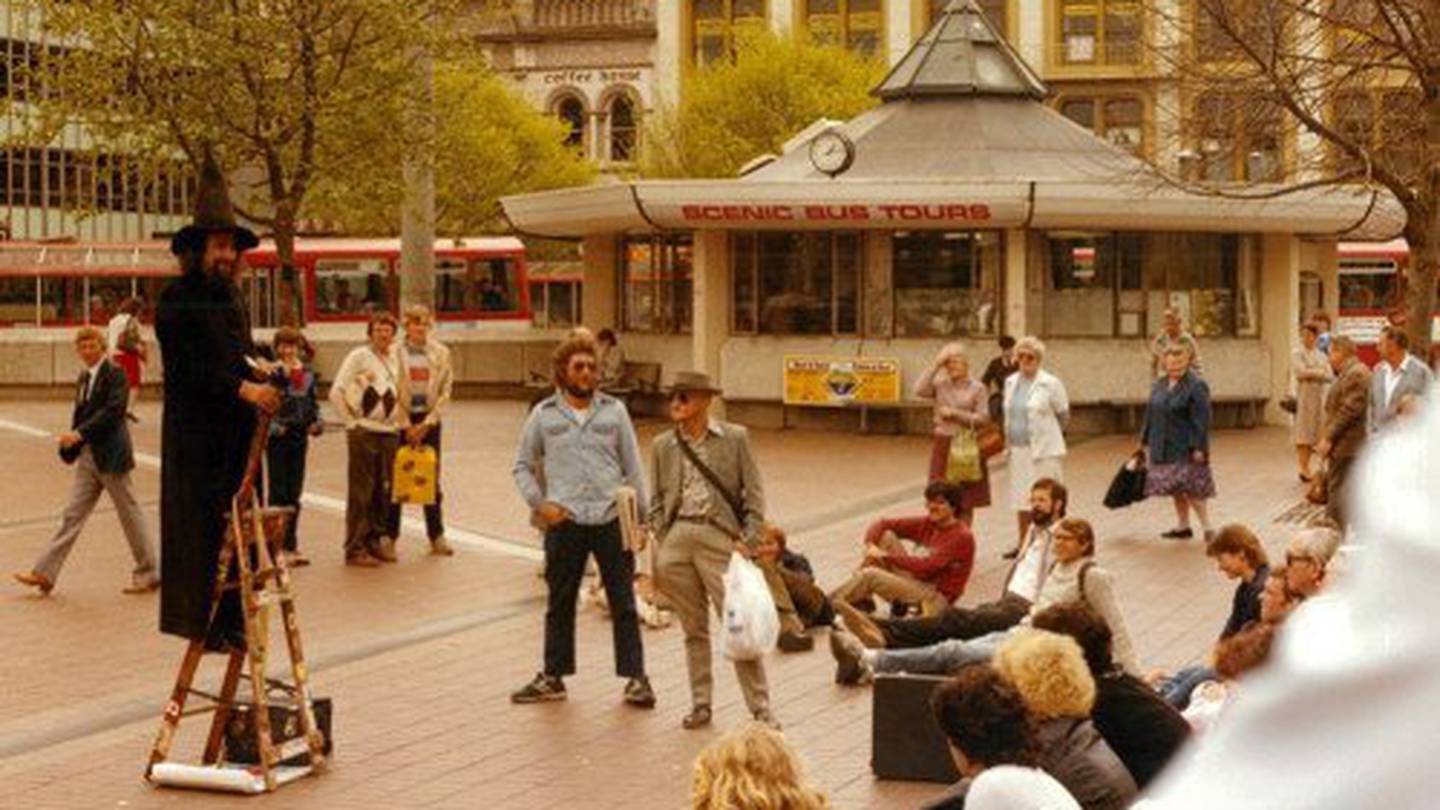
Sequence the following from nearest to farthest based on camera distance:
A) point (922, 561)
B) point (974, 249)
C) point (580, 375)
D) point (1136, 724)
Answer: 1. point (1136, 724)
2. point (580, 375)
3. point (922, 561)
4. point (974, 249)

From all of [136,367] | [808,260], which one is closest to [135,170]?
[136,367]

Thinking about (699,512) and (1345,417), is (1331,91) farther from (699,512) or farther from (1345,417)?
(699,512)

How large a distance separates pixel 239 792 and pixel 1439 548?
368 inches

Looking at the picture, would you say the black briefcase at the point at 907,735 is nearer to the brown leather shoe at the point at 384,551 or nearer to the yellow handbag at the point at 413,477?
the yellow handbag at the point at 413,477

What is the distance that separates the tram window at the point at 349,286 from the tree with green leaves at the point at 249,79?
49.4 feet

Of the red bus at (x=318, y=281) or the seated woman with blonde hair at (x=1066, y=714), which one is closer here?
the seated woman with blonde hair at (x=1066, y=714)

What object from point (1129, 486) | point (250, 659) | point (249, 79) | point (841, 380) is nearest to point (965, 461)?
point (1129, 486)

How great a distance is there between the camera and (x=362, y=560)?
59.0ft

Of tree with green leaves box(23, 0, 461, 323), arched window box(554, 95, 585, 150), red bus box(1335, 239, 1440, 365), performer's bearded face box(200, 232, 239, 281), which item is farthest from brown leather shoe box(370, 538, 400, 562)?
arched window box(554, 95, 585, 150)

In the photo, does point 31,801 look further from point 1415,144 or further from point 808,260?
point 808,260

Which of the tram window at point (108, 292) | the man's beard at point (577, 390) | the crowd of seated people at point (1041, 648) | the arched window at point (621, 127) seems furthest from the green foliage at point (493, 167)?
the man's beard at point (577, 390)

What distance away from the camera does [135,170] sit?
3584 cm

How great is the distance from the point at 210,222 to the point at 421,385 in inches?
324

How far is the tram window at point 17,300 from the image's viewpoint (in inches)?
1984
